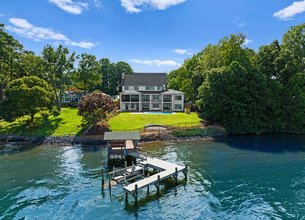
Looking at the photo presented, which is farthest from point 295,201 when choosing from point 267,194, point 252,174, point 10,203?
point 10,203

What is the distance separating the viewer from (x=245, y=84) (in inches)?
1987

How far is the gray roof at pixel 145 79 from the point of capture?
72875 millimetres

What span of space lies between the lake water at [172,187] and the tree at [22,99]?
1109cm

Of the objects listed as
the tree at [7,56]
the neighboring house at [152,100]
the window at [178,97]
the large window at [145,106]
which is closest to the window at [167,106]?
the neighboring house at [152,100]

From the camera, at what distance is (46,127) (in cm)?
4988

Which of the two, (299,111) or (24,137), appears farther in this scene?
(299,111)

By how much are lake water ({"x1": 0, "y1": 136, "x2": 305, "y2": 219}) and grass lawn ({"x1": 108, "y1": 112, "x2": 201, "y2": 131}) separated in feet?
37.3

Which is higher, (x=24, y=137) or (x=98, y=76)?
(x=98, y=76)

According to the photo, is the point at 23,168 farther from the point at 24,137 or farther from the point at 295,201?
the point at 295,201

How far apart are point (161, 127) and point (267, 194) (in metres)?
27.6

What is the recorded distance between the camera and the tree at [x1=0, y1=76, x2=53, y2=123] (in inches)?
1837

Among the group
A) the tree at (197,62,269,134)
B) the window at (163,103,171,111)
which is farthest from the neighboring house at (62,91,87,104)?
the tree at (197,62,269,134)

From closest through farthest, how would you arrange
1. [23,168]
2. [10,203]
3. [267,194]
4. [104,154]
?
[10,203]
[267,194]
[23,168]
[104,154]

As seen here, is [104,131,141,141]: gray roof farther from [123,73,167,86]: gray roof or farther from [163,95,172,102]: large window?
[123,73,167,86]: gray roof
